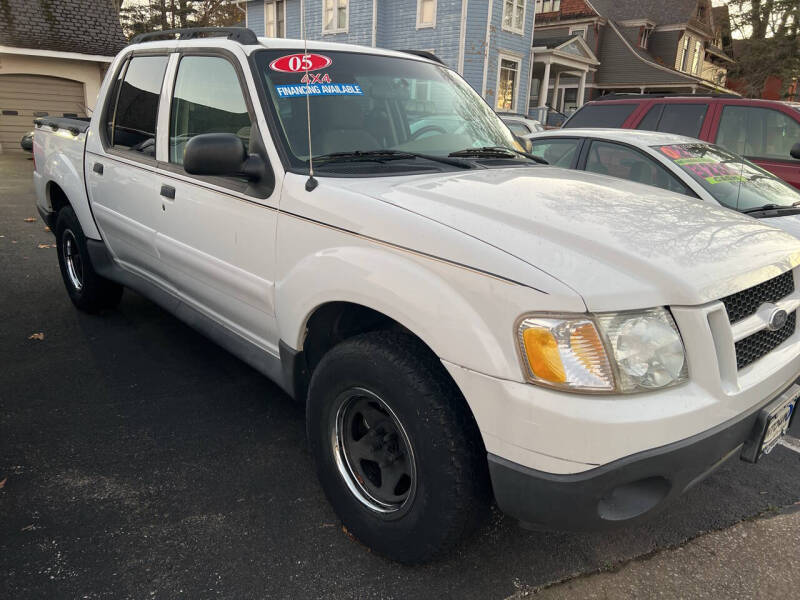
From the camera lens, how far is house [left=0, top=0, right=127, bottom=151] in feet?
57.1

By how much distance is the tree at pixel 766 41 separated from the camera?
28375 millimetres

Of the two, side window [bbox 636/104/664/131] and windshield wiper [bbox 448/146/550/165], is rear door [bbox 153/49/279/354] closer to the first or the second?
windshield wiper [bbox 448/146/550/165]

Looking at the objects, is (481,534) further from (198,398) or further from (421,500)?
(198,398)

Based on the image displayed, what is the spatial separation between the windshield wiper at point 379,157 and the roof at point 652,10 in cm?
3537

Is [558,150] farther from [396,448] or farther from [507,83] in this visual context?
[507,83]

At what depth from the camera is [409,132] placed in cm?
303

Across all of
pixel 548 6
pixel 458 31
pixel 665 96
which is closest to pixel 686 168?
pixel 665 96

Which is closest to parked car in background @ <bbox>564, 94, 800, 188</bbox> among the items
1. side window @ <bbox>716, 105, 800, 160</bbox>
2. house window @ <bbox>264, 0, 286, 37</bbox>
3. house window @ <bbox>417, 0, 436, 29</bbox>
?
side window @ <bbox>716, 105, 800, 160</bbox>

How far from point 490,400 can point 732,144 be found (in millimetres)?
6221

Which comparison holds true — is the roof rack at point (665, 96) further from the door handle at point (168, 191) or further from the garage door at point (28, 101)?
the garage door at point (28, 101)

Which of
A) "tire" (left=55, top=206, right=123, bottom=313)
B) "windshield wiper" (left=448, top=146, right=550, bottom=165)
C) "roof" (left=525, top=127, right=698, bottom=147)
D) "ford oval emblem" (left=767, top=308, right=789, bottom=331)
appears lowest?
"tire" (left=55, top=206, right=123, bottom=313)

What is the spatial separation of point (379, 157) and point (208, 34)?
58.6 inches

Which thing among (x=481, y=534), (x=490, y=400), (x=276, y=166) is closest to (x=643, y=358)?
(x=490, y=400)

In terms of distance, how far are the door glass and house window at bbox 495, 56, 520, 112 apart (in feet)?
48.1
